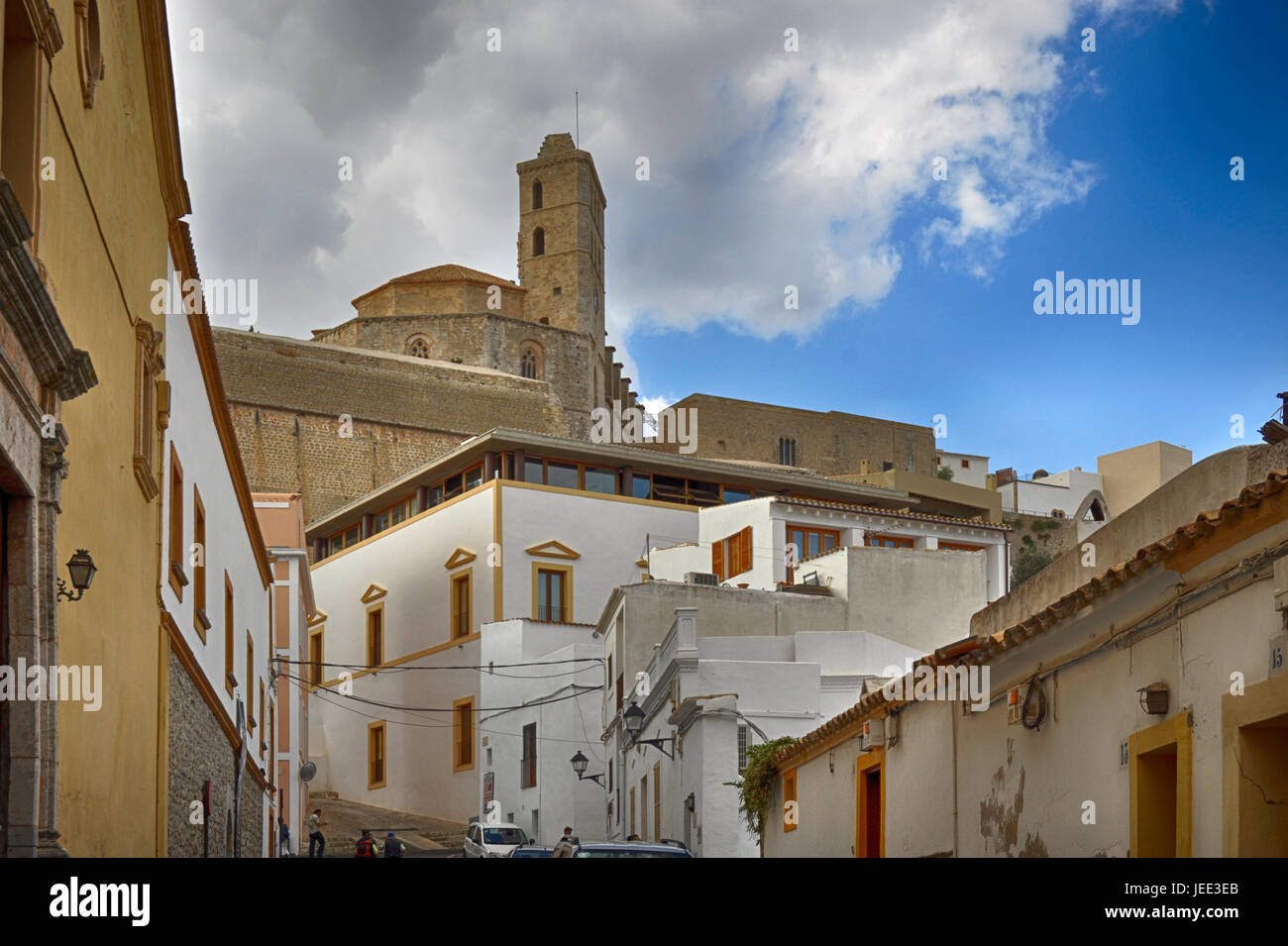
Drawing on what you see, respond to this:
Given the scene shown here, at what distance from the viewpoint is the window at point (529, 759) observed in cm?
3831

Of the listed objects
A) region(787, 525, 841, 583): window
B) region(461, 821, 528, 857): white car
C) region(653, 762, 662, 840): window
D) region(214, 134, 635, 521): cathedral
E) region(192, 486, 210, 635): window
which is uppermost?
region(214, 134, 635, 521): cathedral

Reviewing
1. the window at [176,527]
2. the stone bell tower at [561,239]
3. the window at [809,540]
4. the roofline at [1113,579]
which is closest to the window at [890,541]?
the window at [809,540]

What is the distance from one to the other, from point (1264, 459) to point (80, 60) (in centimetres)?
Result: 765

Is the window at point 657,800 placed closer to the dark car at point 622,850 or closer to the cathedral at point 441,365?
the dark car at point 622,850

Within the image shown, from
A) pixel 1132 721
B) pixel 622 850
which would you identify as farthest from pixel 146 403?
pixel 1132 721

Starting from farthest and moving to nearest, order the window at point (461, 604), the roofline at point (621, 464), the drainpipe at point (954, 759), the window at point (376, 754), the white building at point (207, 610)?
the window at point (376, 754)
the roofline at point (621, 464)
the window at point (461, 604)
the white building at point (207, 610)
the drainpipe at point (954, 759)

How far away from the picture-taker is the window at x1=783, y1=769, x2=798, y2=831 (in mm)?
20505

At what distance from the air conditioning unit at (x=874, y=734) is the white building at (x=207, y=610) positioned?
692 centimetres

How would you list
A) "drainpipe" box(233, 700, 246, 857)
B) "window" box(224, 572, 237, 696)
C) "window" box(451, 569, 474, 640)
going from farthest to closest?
"window" box(451, 569, 474, 640) < "drainpipe" box(233, 700, 246, 857) < "window" box(224, 572, 237, 696)

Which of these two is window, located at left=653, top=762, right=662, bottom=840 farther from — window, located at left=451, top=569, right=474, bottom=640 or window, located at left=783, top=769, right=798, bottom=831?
window, located at left=451, top=569, right=474, bottom=640

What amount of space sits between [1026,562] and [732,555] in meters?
38.8

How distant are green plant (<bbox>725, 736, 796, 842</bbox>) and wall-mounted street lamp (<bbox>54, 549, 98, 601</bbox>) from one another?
13750 mm

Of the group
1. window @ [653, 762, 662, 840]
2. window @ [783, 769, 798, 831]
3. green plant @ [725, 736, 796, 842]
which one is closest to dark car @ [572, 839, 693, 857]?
window @ [783, 769, 798, 831]
